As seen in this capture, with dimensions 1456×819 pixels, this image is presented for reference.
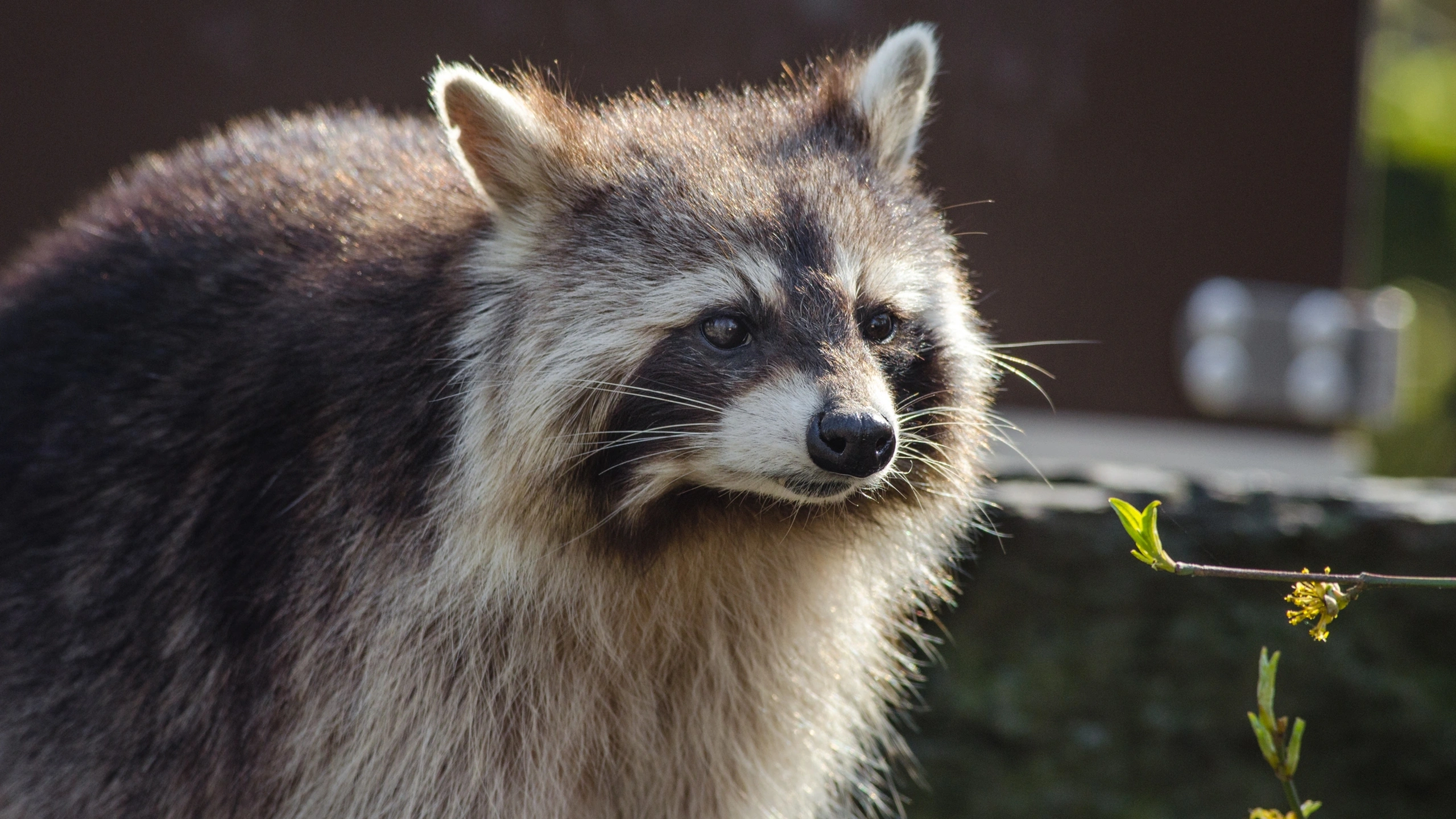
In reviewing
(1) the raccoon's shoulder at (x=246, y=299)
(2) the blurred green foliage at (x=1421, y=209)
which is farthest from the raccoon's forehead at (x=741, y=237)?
(2) the blurred green foliage at (x=1421, y=209)

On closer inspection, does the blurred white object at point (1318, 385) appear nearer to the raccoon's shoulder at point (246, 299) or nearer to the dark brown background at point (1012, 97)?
the dark brown background at point (1012, 97)

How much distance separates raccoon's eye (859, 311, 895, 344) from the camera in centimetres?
262

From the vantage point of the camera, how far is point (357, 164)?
3.23 meters

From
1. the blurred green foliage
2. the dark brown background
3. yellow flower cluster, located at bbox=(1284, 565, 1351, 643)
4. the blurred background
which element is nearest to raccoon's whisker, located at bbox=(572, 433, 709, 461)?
the blurred background

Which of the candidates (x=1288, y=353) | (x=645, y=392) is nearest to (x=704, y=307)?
(x=645, y=392)

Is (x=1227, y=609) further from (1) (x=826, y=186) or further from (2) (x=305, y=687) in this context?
(2) (x=305, y=687)

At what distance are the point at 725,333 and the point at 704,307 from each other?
0.20ft

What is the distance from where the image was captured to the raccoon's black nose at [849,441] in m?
2.26

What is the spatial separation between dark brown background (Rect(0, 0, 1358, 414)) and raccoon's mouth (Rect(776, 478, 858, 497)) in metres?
1.96

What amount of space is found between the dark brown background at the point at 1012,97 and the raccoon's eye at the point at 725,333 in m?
1.86

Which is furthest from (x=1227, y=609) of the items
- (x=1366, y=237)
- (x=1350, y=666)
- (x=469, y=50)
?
(x=1366, y=237)

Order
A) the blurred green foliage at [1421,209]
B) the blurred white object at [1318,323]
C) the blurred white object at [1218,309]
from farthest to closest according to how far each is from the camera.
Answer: the blurred green foliage at [1421,209], the blurred white object at [1318,323], the blurred white object at [1218,309]

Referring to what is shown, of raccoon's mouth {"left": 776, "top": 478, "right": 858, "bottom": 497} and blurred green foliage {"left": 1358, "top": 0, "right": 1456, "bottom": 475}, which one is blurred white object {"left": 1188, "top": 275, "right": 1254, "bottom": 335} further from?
blurred green foliage {"left": 1358, "top": 0, "right": 1456, "bottom": 475}

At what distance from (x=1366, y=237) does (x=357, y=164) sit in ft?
41.9
